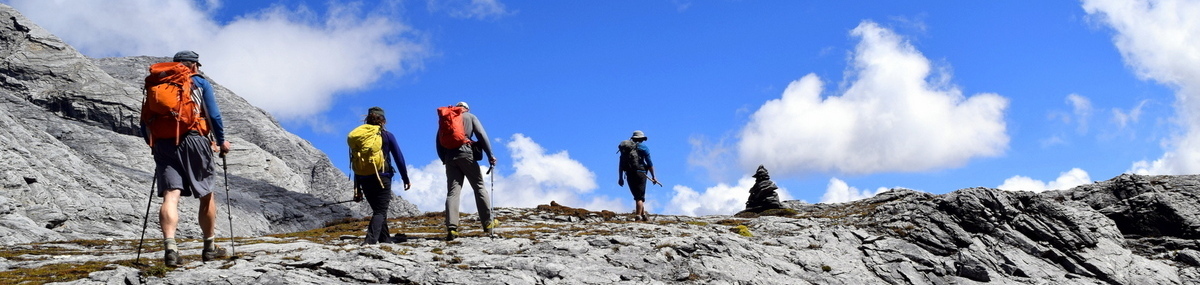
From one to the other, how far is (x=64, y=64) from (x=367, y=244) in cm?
6568

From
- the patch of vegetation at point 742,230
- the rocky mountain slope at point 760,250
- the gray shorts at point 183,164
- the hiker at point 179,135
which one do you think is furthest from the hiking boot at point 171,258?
the patch of vegetation at point 742,230

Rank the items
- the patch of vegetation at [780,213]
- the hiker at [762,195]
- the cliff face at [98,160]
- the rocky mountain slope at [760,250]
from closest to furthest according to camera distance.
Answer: the rocky mountain slope at [760,250] → the cliff face at [98,160] → the patch of vegetation at [780,213] → the hiker at [762,195]

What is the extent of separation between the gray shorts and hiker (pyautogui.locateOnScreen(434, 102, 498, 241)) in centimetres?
589

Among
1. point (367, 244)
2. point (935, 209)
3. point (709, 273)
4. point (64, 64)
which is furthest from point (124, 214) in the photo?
point (64, 64)

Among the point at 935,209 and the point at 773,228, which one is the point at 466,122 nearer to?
the point at 773,228

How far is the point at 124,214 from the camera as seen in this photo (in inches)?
1093

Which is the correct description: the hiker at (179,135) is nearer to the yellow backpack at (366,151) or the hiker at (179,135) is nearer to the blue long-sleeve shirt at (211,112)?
the blue long-sleeve shirt at (211,112)

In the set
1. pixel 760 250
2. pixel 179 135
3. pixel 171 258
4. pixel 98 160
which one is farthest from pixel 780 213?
pixel 98 160

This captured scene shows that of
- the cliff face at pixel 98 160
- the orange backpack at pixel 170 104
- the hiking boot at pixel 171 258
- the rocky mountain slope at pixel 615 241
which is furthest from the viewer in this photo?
the cliff face at pixel 98 160

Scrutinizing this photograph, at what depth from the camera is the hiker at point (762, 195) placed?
39562 mm

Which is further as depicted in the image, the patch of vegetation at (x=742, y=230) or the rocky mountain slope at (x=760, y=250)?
the patch of vegetation at (x=742, y=230)

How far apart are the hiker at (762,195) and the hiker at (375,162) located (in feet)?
85.1

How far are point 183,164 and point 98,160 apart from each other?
28.2 metres

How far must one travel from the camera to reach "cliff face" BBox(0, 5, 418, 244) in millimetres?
26359
